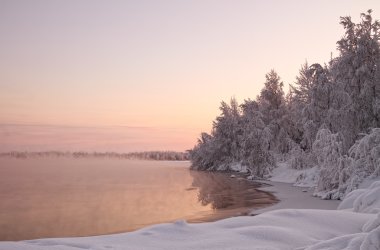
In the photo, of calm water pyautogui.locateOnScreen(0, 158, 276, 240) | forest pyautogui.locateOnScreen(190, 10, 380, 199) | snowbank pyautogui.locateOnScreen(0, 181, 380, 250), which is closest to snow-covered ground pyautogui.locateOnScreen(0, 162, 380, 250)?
snowbank pyautogui.locateOnScreen(0, 181, 380, 250)

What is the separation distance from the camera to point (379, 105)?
87.3ft

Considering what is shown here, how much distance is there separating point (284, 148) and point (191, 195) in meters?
28.5

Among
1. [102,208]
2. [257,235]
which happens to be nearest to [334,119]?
[102,208]

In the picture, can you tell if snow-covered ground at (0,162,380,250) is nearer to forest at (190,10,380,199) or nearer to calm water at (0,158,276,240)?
calm water at (0,158,276,240)

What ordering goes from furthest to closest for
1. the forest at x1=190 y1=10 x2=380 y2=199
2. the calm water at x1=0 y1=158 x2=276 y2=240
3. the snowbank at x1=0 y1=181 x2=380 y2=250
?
1. the forest at x1=190 y1=10 x2=380 y2=199
2. the calm water at x1=0 y1=158 x2=276 y2=240
3. the snowbank at x1=0 y1=181 x2=380 y2=250

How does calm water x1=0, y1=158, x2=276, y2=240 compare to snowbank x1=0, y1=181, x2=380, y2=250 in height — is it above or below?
below

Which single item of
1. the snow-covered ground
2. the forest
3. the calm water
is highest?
the forest

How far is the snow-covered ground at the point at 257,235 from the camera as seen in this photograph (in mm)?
6441

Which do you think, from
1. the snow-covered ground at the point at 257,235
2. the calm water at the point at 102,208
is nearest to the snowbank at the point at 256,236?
the snow-covered ground at the point at 257,235

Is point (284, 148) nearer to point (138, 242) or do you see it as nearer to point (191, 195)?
point (191, 195)

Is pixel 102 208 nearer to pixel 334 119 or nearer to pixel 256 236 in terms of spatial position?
pixel 256 236

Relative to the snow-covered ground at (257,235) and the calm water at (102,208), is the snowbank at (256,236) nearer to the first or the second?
the snow-covered ground at (257,235)

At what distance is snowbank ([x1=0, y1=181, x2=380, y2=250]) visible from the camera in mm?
6434

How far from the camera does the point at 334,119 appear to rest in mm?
29719
